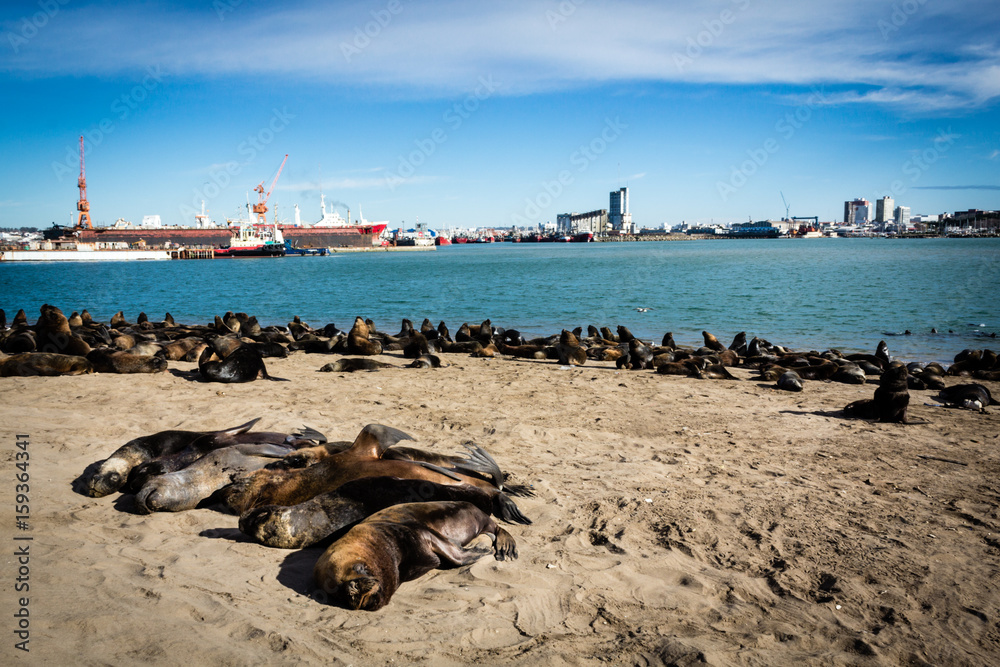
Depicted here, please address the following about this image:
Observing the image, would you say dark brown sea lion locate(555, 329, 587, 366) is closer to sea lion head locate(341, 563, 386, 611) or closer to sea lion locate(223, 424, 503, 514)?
sea lion locate(223, 424, 503, 514)

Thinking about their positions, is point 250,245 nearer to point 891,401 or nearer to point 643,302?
point 643,302

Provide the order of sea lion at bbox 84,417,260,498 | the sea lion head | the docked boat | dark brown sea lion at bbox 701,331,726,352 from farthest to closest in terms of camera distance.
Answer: the docked boat
dark brown sea lion at bbox 701,331,726,352
sea lion at bbox 84,417,260,498
the sea lion head

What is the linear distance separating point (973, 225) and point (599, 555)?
724ft

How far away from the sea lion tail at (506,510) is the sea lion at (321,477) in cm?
24

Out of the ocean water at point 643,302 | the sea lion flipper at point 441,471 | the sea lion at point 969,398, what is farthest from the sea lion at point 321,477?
the ocean water at point 643,302

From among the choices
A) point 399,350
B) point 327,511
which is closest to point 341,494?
point 327,511

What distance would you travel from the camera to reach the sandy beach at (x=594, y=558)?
2.85 m

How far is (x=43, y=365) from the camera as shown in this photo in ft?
29.1

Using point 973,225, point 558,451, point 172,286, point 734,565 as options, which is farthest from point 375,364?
point 973,225

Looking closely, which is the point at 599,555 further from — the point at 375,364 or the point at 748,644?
the point at 375,364

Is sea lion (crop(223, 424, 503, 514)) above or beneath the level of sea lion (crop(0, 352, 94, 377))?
beneath

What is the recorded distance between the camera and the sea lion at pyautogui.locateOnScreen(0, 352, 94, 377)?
8773mm

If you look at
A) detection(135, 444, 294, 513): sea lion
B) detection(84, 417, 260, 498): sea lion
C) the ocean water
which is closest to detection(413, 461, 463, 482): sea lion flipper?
detection(135, 444, 294, 513): sea lion

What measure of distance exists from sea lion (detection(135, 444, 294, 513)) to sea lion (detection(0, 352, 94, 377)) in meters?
5.81
